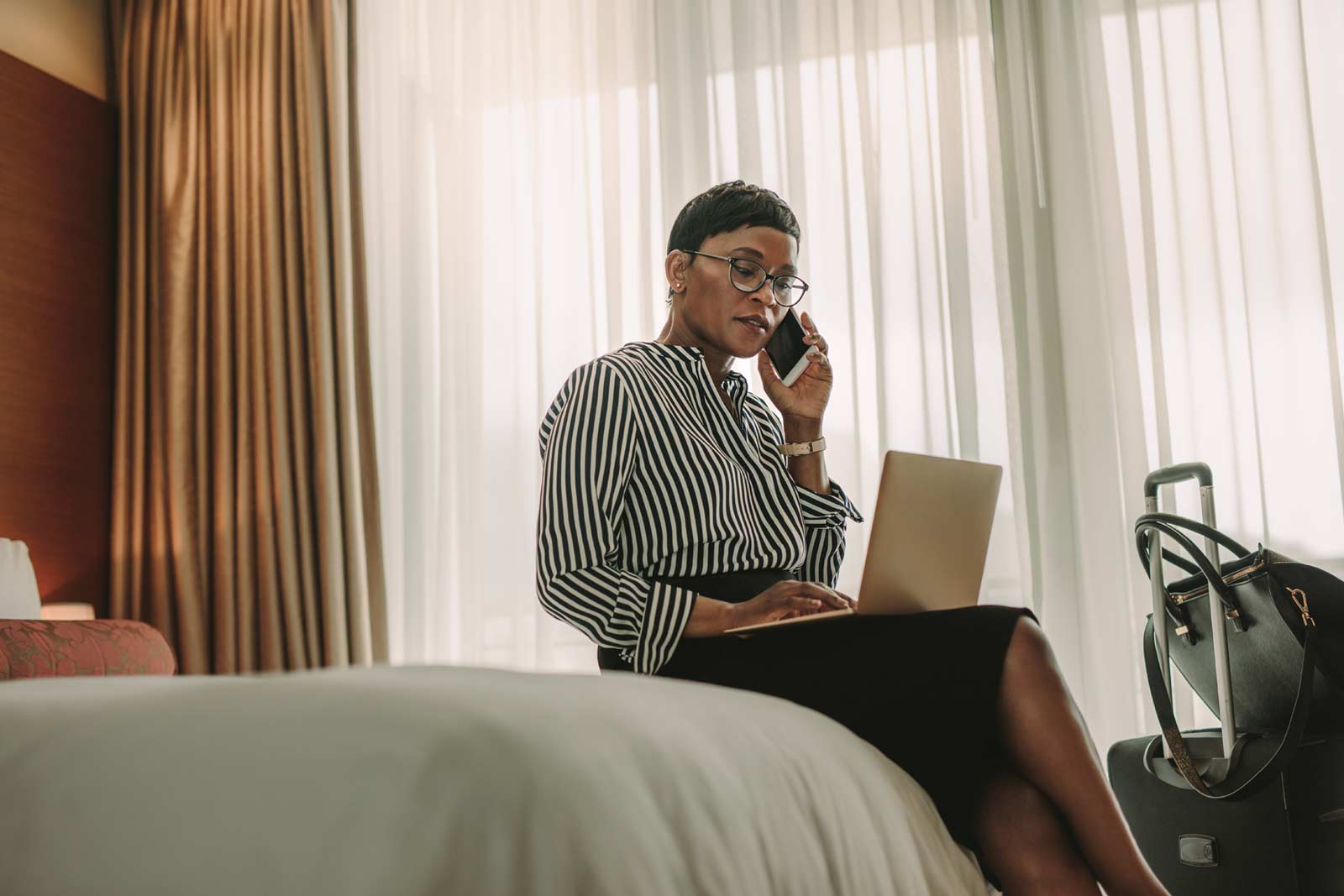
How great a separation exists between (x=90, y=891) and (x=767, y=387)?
1492 mm

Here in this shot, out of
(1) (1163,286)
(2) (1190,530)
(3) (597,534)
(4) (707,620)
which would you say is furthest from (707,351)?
Answer: (1) (1163,286)

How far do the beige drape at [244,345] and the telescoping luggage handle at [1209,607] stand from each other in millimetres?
2092

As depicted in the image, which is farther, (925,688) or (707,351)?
(707,351)

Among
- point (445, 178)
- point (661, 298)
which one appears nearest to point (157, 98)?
point (445, 178)

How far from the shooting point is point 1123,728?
8.61ft

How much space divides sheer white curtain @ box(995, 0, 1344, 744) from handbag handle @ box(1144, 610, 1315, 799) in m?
0.87

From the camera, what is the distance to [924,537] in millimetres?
1339

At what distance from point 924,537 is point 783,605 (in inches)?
7.5

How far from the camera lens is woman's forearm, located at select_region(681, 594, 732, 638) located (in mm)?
1357

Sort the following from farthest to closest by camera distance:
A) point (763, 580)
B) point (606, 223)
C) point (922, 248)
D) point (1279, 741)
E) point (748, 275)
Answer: point (606, 223), point (922, 248), point (748, 275), point (1279, 741), point (763, 580)

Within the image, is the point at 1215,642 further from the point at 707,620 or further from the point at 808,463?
the point at 707,620

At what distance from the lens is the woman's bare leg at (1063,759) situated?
1.08 m

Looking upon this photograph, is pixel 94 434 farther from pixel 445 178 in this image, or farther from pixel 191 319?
pixel 445 178

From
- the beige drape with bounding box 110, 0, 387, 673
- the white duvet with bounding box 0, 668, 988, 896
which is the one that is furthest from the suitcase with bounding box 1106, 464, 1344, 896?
the beige drape with bounding box 110, 0, 387, 673
